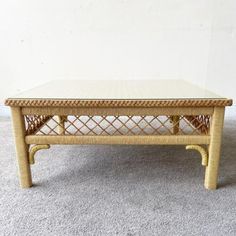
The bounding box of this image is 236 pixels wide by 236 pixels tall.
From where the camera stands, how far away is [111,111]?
0.89 meters

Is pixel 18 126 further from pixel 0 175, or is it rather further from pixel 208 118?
pixel 208 118

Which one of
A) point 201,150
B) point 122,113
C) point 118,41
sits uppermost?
point 118,41

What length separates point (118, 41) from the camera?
6.81 feet

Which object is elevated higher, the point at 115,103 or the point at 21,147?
the point at 115,103

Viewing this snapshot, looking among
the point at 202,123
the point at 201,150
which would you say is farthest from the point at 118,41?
the point at 201,150

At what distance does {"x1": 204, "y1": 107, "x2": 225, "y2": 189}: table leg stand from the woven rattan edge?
0.14ft

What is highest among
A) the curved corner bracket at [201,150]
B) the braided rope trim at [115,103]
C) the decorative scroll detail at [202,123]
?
the braided rope trim at [115,103]

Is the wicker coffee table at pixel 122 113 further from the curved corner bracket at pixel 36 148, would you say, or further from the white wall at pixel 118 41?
the white wall at pixel 118 41

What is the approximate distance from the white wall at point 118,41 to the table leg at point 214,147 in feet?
4.24

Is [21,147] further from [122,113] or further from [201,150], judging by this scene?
[201,150]

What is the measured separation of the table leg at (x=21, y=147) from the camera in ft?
2.95

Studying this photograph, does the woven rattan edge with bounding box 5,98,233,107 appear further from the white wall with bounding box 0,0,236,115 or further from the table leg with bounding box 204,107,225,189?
the white wall with bounding box 0,0,236,115

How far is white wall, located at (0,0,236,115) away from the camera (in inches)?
78.9

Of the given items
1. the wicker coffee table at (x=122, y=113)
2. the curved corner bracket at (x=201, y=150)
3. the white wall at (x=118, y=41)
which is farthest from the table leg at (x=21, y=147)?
the white wall at (x=118, y=41)
